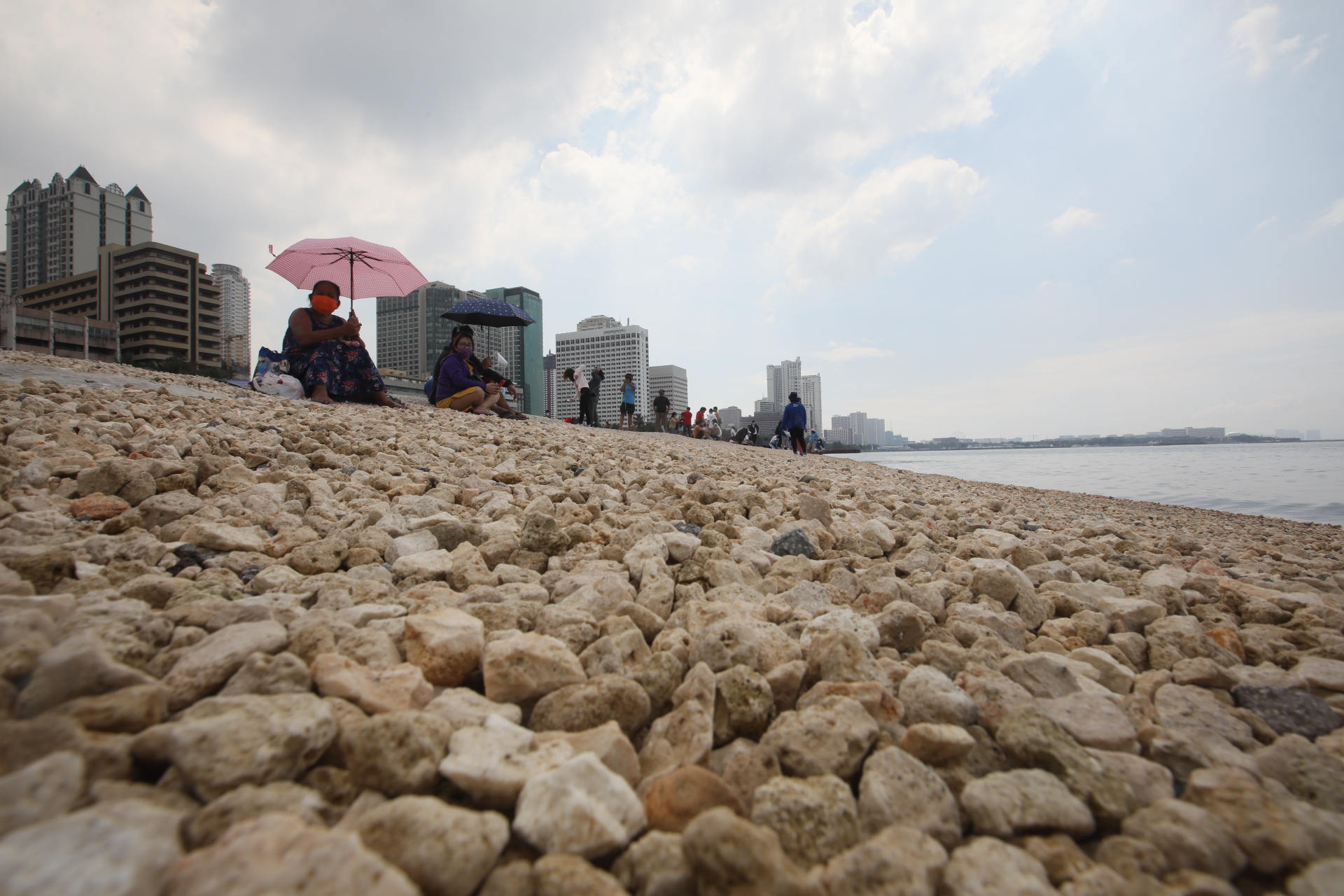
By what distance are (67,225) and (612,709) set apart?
4929 inches

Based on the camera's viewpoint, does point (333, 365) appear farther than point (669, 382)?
No

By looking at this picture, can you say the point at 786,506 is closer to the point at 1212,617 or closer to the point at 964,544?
the point at 964,544

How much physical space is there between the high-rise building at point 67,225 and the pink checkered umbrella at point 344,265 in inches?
4192

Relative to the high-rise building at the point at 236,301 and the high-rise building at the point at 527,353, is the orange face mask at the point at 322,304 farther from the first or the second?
the high-rise building at the point at 236,301

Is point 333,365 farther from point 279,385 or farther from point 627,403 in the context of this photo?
point 627,403

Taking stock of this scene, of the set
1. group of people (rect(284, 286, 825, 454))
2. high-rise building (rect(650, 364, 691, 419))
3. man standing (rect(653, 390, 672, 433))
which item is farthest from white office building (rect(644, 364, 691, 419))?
group of people (rect(284, 286, 825, 454))

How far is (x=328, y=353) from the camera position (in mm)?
6148

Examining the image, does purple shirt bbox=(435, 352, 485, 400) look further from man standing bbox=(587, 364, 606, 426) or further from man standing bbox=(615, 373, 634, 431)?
man standing bbox=(615, 373, 634, 431)

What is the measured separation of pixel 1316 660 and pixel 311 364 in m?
7.15

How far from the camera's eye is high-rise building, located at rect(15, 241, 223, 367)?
6744 cm

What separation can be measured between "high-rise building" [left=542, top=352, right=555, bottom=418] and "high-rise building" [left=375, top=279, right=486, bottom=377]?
36.0ft

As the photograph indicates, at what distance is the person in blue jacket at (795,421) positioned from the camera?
14609 mm

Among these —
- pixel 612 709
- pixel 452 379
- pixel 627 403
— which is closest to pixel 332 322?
pixel 452 379

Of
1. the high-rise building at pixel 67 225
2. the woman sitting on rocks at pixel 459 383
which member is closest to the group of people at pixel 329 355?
the woman sitting on rocks at pixel 459 383
